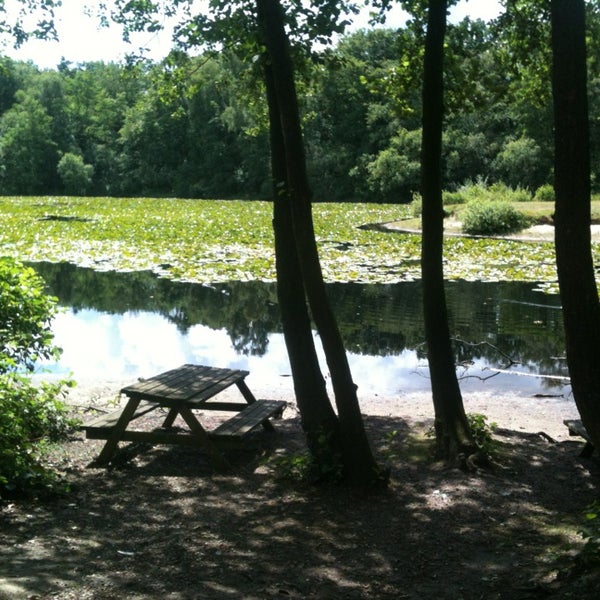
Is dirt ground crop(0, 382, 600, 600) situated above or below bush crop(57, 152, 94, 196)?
below

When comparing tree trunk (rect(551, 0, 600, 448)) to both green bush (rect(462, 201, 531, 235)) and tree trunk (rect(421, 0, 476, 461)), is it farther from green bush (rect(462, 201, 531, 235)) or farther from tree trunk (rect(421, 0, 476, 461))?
green bush (rect(462, 201, 531, 235))

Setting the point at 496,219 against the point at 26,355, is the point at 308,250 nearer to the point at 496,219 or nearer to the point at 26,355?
the point at 26,355

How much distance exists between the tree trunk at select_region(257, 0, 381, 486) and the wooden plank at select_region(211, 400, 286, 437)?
Answer: 1.14 metres

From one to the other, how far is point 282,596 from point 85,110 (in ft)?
244

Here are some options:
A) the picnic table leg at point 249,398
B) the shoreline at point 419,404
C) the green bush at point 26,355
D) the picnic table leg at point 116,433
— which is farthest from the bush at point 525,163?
the picnic table leg at point 116,433

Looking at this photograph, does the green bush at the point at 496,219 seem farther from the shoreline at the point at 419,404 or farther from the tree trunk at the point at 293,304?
the tree trunk at the point at 293,304

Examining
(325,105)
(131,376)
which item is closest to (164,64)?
(131,376)

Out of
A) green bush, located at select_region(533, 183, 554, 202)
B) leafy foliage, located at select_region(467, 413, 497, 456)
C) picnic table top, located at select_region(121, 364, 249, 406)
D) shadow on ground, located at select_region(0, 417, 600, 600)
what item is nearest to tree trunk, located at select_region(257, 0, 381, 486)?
shadow on ground, located at select_region(0, 417, 600, 600)

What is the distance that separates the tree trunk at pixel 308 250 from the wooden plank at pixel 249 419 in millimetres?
1140

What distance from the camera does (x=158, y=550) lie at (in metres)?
4.99

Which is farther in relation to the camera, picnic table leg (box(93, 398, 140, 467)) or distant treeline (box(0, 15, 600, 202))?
distant treeline (box(0, 15, 600, 202))

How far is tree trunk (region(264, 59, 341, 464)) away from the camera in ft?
22.0

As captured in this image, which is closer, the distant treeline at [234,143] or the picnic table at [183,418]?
the picnic table at [183,418]

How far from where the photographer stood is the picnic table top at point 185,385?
6652 mm
